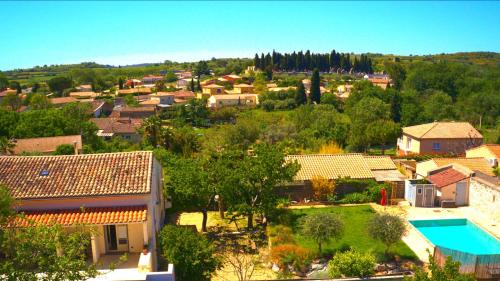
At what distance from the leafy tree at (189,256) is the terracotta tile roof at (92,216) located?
1774mm

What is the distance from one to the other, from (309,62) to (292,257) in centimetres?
14252

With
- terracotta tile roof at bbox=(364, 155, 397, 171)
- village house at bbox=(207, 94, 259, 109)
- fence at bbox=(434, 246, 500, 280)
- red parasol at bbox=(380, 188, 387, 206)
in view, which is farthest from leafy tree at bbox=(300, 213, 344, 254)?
village house at bbox=(207, 94, 259, 109)

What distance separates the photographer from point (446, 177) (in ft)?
99.2

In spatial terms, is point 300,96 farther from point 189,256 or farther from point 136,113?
point 189,256

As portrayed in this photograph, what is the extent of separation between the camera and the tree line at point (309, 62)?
513 feet

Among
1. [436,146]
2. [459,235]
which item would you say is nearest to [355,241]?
[459,235]

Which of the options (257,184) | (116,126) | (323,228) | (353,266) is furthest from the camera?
(116,126)

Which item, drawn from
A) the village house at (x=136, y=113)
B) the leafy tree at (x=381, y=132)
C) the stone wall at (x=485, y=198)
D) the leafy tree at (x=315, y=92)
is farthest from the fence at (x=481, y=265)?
the leafy tree at (x=315, y=92)

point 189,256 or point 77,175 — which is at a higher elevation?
point 77,175

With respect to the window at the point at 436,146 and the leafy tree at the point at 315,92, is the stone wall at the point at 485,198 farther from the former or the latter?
the leafy tree at the point at 315,92

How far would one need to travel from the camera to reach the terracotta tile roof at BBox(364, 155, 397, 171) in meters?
34.2

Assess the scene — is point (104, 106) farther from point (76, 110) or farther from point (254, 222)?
point (254, 222)

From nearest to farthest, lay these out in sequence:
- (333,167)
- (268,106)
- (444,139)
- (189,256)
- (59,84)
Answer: (189,256) < (333,167) < (444,139) < (268,106) < (59,84)

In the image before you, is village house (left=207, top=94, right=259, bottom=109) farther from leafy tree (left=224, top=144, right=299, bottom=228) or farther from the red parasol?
leafy tree (left=224, top=144, right=299, bottom=228)
